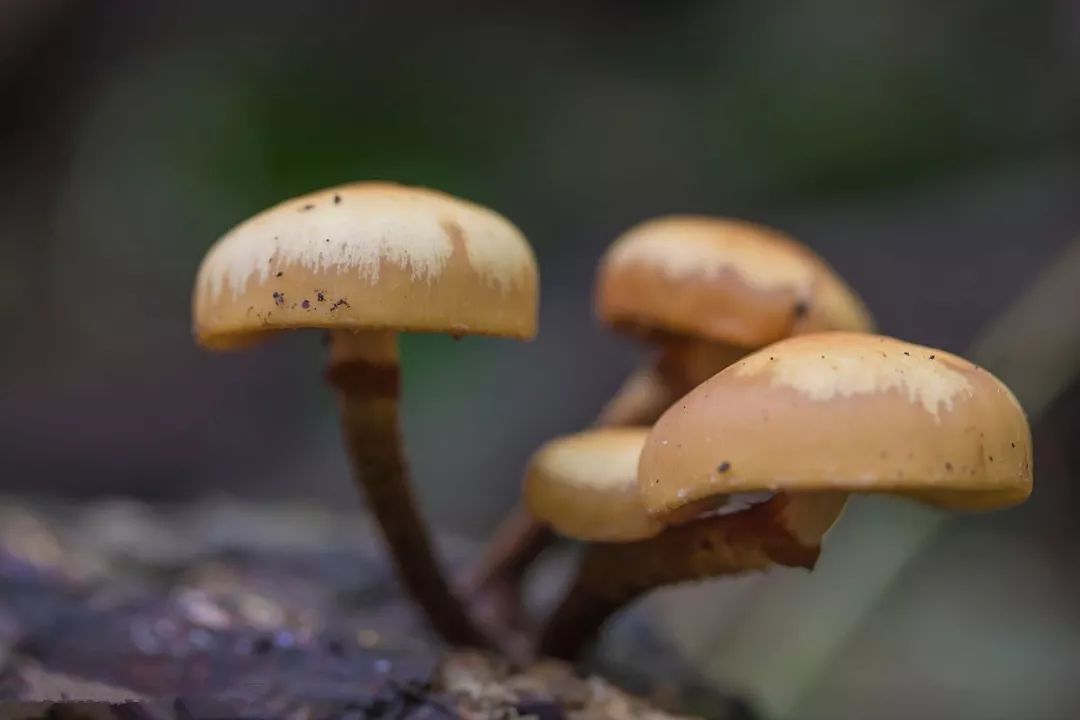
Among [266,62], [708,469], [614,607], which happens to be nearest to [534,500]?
[614,607]

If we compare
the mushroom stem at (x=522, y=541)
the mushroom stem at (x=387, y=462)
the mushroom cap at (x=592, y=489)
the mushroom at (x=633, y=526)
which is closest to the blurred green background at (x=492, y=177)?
the mushroom stem at (x=522, y=541)

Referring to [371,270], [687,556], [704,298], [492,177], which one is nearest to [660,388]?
[704,298]

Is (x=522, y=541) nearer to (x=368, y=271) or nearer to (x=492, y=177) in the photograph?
(x=368, y=271)

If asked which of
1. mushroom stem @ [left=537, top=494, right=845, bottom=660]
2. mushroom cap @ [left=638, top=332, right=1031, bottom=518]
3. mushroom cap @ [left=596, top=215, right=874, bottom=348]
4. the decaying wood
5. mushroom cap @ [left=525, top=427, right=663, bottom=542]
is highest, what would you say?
mushroom cap @ [left=596, top=215, right=874, bottom=348]

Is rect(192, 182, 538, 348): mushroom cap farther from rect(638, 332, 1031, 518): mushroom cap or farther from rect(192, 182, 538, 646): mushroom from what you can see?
rect(638, 332, 1031, 518): mushroom cap

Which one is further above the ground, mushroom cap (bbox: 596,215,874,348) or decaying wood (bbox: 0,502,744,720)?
mushroom cap (bbox: 596,215,874,348)

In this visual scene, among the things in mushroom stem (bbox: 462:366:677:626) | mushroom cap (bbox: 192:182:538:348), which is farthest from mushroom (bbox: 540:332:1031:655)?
mushroom stem (bbox: 462:366:677:626)
